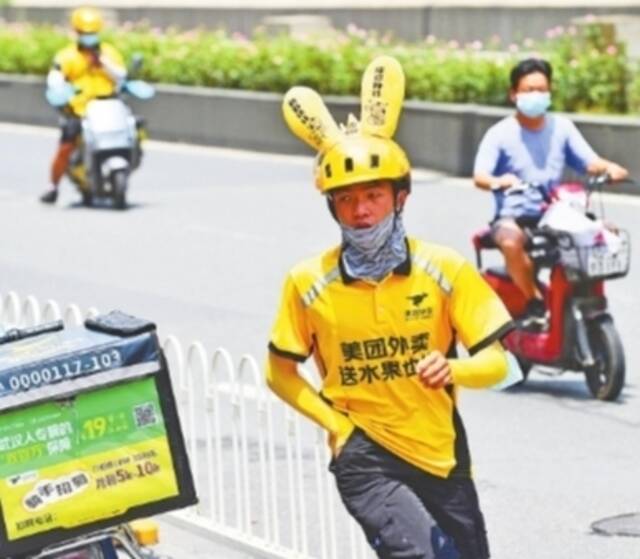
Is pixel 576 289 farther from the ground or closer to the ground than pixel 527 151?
closer to the ground

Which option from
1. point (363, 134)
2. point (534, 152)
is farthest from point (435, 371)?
point (534, 152)

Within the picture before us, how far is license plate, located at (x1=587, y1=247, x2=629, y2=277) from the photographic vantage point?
11.9 meters

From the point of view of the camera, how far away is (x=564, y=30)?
2539 cm

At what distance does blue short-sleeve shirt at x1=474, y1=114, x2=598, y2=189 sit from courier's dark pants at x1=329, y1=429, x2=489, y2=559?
5.43 metres

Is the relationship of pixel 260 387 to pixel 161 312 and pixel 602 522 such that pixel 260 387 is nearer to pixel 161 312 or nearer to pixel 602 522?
pixel 602 522

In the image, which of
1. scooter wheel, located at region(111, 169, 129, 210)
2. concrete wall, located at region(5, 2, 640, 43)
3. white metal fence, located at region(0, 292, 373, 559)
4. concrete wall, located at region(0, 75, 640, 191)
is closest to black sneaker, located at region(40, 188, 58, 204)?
scooter wheel, located at region(111, 169, 129, 210)

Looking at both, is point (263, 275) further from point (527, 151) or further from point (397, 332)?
point (397, 332)

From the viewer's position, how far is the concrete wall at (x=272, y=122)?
20375mm

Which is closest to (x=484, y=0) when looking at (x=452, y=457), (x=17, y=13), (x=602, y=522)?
(x=17, y=13)

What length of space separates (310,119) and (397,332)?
63cm

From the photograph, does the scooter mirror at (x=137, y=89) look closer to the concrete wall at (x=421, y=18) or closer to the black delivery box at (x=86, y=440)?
the concrete wall at (x=421, y=18)

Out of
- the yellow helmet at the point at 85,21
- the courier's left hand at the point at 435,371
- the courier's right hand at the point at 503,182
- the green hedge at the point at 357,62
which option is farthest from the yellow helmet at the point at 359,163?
the green hedge at the point at 357,62

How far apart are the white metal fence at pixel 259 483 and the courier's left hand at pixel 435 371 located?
198 centimetres

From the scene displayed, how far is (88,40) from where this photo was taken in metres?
20.8
